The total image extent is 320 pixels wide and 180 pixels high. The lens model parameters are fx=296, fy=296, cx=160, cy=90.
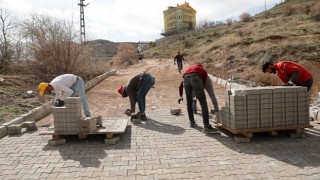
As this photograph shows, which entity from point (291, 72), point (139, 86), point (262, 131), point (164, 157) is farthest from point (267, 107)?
point (139, 86)

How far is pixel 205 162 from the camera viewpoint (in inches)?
174

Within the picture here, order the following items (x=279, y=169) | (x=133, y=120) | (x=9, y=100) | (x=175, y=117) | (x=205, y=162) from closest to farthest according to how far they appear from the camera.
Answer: (x=279, y=169) → (x=205, y=162) → (x=133, y=120) → (x=175, y=117) → (x=9, y=100)

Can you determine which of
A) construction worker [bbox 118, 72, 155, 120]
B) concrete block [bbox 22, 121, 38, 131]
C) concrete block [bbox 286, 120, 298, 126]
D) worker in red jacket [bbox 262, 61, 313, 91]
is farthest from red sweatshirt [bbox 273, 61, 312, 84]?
concrete block [bbox 22, 121, 38, 131]

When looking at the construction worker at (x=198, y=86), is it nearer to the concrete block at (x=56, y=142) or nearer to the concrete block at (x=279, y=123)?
the concrete block at (x=279, y=123)

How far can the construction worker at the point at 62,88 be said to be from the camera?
237 inches

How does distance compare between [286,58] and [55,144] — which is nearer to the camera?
[55,144]

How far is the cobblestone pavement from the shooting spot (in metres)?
4.05

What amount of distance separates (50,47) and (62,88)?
992cm

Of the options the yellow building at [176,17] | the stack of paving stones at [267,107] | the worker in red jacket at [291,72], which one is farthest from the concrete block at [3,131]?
the yellow building at [176,17]

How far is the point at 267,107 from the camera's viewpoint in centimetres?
533

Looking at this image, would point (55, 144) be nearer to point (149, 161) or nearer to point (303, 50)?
point (149, 161)

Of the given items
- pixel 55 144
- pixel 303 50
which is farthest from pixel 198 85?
pixel 303 50

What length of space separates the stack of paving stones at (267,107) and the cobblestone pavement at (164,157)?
32cm

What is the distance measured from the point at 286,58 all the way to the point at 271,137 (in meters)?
11.7
